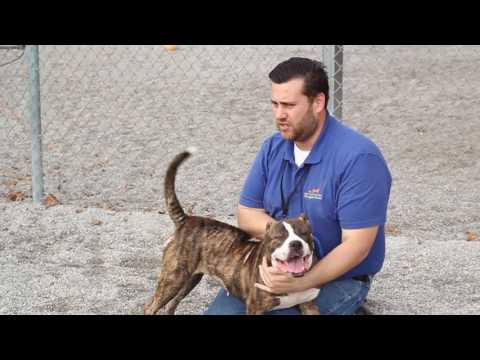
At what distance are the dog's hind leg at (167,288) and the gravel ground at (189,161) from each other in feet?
1.28

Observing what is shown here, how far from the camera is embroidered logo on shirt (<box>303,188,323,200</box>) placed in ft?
11.9

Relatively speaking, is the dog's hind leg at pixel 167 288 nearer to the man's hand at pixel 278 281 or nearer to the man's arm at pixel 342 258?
the man's hand at pixel 278 281

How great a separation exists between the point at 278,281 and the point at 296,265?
0.40 ft

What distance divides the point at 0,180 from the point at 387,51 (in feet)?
23.6

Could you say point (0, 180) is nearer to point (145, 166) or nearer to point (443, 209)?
point (145, 166)

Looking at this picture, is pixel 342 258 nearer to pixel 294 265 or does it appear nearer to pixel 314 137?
pixel 294 265

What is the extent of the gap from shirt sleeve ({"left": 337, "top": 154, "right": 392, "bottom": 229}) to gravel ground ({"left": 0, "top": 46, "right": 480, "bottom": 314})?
3.16 feet

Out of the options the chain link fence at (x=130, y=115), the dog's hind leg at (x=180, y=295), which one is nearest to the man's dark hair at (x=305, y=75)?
the dog's hind leg at (x=180, y=295)

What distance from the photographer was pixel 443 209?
6.16 metres

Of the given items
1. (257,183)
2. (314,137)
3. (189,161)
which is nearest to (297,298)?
(257,183)

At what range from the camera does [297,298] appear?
358cm

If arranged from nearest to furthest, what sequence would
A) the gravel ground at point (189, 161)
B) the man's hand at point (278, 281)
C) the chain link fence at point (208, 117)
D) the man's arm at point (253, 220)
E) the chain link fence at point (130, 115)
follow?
the man's hand at point (278, 281) → the man's arm at point (253, 220) → the gravel ground at point (189, 161) → the chain link fence at point (208, 117) → the chain link fence at point (130, 115)

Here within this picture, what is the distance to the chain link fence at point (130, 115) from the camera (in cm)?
706
